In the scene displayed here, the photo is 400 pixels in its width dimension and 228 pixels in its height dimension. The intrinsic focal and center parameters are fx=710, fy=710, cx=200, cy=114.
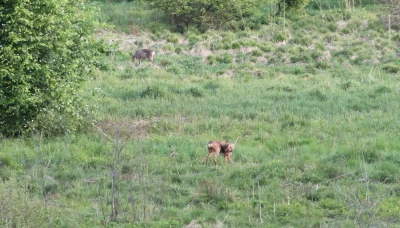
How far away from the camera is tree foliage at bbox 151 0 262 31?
30703 mm

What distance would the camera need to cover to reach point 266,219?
9805 mm

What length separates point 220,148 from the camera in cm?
1246

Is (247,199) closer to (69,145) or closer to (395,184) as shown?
(395,184)

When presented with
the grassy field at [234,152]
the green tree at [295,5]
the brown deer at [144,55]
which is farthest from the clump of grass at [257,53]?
the green tree at [295,5]

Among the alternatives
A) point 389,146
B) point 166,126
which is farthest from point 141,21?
point 389,146

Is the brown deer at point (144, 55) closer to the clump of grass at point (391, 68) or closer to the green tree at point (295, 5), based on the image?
the clump of grass at point (391, 68)

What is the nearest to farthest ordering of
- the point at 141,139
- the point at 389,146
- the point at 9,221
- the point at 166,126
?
the point at 9,221 < the point at 389,146 < the point at 141,139 < the point at 166,126

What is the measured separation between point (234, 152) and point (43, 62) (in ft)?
14.2

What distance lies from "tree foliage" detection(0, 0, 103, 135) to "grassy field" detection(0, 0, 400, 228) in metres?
0.52

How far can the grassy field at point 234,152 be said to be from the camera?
32.5 feet

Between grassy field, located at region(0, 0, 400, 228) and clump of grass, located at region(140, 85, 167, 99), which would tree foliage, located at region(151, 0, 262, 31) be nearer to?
grassy field, located at region(0, 0, 400, 228)

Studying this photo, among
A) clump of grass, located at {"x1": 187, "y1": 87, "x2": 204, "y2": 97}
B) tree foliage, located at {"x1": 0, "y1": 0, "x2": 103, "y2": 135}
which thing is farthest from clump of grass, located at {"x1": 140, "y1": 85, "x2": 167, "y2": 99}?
tree foliage, located at {"x1": 0, "y1": 0, "x2": 103, "y2": 135}

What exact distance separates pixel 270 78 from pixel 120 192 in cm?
1129

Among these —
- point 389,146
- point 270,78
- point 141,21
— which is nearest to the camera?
point 389,146
